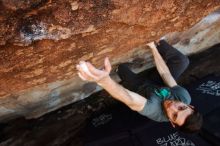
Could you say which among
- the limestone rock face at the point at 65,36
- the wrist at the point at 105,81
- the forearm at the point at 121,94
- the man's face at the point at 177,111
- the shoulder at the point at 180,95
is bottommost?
the man's face at the point at 177,111

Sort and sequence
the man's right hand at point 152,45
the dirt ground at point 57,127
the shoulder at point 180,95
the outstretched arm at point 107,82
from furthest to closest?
1. the dirt ground at point 57,127
2. the man's right hand at point 152,45
3. the shoulder at point 180,95
4. the outstretched arm at point 107,82

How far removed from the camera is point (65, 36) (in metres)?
1.64

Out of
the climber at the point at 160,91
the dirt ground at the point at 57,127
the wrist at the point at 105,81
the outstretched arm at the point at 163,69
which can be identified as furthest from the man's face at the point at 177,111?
the dirt ground at the point at 57,127

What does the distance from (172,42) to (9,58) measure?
1.45 metres

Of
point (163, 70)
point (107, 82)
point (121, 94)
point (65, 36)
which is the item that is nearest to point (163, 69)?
point (163, 70)

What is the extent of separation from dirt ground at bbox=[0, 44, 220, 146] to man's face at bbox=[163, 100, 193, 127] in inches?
39.2

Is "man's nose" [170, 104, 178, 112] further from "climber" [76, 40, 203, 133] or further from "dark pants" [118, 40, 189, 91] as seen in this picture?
"dark pants" [118, 40, 189, 91]

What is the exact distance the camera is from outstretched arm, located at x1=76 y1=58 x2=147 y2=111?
145cm

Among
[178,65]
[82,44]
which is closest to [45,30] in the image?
[82,44]

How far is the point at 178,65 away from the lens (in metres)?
2.50

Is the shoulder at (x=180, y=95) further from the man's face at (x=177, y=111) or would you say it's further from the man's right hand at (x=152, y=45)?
the man's right hand at (x=152, y=45)

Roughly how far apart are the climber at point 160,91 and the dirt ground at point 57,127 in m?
0.53

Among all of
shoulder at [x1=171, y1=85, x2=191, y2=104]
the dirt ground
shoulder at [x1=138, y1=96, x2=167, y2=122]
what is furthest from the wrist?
the dirt ground

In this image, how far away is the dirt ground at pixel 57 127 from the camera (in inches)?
105
